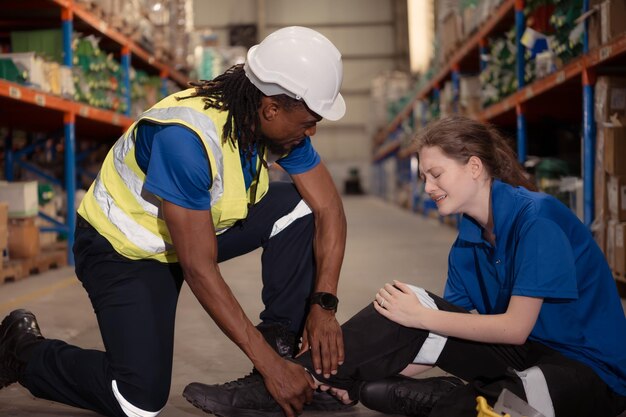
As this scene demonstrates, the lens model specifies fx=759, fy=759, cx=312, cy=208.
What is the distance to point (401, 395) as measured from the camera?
224 centimetres

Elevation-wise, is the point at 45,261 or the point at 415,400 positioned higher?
the point at 415,400

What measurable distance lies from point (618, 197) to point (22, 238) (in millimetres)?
4120

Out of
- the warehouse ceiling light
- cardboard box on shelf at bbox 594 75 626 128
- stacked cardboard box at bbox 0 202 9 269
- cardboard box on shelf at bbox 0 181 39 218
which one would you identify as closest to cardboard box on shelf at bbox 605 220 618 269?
cardboard box on shelf at bbox 594 75 626 128

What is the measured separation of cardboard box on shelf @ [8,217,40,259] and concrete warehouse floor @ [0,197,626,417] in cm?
20

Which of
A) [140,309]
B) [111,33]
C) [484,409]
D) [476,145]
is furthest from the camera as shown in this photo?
[111,33]

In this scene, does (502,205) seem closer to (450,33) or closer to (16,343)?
(16,343)

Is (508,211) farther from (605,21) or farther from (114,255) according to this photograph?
(605,21)

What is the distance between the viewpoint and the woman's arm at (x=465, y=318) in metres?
1.95

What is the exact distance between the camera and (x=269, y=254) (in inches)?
102

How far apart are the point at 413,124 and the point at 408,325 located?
11.1m

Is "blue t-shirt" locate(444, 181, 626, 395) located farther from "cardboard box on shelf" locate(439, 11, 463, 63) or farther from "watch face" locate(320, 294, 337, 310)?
"cardboard box on shelf" locate(439, 11, 463, 63)

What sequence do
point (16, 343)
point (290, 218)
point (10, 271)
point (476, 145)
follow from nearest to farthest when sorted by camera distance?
1. point (476, 145)
2. point (16, 343)
3. point (290, 218)
4. point (10, 271)

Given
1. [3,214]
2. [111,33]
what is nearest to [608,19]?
[3,214]

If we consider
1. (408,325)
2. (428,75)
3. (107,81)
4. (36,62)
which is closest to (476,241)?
(408,325)
